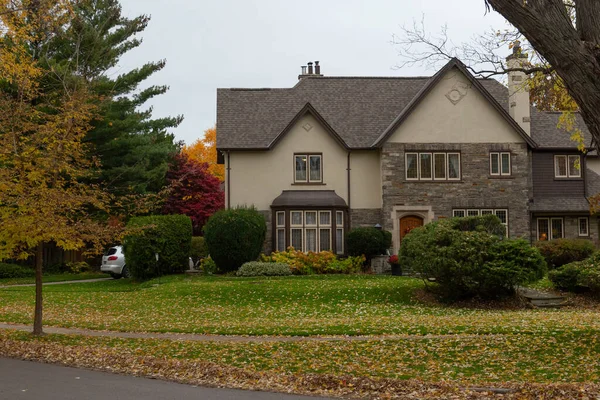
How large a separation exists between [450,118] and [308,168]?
20.6 feet

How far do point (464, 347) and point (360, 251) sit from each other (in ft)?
57.0

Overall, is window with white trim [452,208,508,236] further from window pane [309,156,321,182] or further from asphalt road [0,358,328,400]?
asphalt road [0,358,328,400]

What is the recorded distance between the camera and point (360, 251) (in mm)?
29328

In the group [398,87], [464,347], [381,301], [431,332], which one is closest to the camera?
Answer: [464,347]

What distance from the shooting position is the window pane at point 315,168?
102ft

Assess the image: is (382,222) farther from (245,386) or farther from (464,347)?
(245,386)

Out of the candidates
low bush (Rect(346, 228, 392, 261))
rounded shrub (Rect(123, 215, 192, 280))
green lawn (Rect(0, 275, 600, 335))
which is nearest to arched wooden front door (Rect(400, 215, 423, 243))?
low bush (Rect(346, 228, 392, 261))

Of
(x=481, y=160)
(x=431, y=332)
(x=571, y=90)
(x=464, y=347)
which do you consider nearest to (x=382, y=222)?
(x=481, y=160)

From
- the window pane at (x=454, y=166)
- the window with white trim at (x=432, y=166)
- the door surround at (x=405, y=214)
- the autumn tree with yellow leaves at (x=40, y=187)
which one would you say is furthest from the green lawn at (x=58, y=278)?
the autumn tree with yellow leaves at (x=40, y=187)

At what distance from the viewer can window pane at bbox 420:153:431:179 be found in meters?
30.6

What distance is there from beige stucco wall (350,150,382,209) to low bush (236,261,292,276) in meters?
5.19

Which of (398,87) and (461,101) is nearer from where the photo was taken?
(461,101)

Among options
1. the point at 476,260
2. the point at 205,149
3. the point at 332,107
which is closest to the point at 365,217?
the point at 332,107

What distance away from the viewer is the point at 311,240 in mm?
30375
